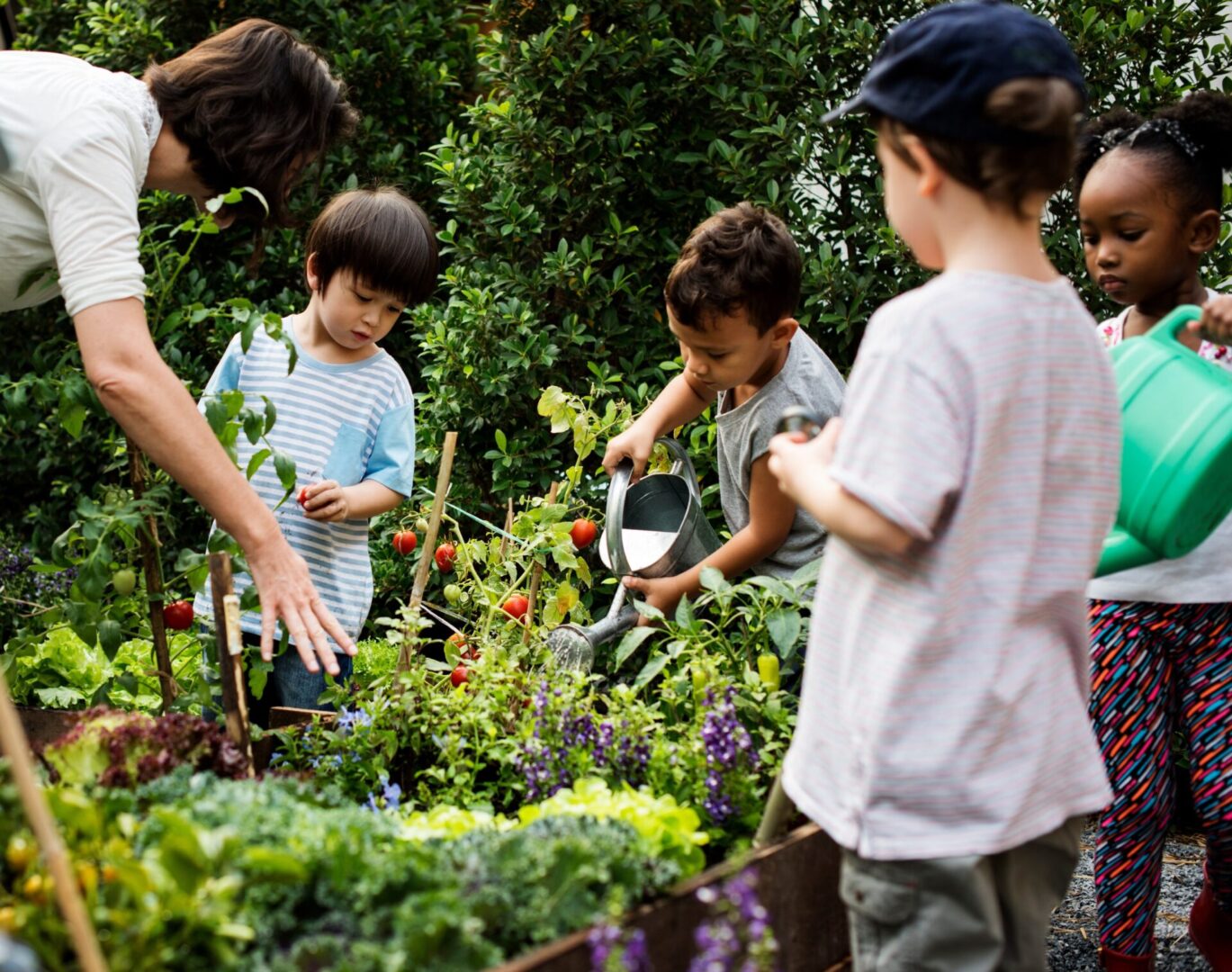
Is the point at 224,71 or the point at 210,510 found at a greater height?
the point at 224,71

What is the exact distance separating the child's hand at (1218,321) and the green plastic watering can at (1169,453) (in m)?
0.05

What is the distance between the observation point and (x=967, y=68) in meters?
1.33

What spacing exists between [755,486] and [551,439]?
137cm

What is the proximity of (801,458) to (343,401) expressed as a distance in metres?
1.57

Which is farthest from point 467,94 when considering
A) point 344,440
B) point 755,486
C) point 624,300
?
point 755,486

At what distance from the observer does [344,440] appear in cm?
272

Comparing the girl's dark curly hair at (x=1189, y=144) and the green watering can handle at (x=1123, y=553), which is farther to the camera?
the girl's dark curly hair at (x=1189, y=144)

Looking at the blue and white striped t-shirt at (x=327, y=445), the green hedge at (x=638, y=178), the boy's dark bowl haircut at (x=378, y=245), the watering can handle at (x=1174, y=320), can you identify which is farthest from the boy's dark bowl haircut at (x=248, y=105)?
the watering can handle at (x=1174, y=320)

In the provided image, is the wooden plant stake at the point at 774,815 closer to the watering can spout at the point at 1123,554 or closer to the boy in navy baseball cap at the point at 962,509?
the boy in navy baseball cap at the point at 962,509

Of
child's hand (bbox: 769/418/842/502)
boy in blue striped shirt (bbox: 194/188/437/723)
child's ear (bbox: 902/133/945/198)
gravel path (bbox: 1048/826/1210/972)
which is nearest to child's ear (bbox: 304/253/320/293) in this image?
boy in blue striped shirt (bbox: 194/188/437/723)

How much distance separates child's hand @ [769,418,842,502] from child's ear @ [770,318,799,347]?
93 centimetres

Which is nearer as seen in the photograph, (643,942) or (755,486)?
(643,942)

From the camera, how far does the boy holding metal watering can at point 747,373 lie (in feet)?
7.64

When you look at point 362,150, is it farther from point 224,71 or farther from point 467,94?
point 224,71
